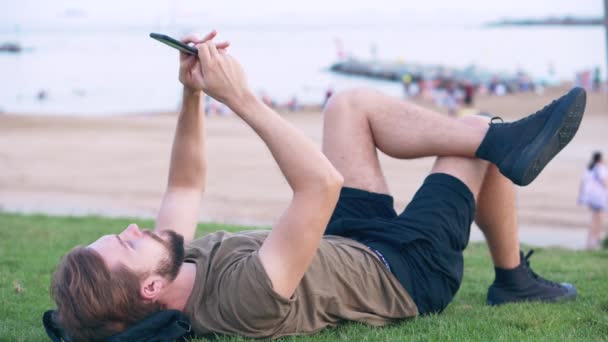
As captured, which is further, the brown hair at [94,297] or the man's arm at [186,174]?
the man's arm at [186,174]

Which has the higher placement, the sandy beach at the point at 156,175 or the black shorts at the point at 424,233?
the black shorts at the point at 424,233

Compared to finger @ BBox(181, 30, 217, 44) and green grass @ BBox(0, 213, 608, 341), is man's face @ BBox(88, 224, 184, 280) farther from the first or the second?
finger @ BBox(181, 30, 217, 44)

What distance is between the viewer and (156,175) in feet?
66.4

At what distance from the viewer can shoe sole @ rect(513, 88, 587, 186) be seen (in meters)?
3.82

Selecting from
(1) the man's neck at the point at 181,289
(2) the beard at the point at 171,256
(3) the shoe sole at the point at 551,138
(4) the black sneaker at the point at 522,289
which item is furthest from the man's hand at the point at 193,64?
(4) the black sneaker at the point at 522,289

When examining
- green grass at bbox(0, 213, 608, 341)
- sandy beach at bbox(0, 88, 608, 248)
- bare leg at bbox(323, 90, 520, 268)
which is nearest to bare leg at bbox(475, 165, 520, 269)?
bare leg at bbox(323, 90, 520, 268)

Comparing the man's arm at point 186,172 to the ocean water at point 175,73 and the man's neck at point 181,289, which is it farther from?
the ocean water at point 175,73

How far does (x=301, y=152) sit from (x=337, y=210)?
2.83 ft

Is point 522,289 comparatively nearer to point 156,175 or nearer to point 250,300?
point 250,300

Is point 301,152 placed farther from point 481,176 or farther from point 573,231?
point 573,231

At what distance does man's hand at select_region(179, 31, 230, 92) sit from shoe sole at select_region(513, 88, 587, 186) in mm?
1320

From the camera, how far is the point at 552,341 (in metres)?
3.56

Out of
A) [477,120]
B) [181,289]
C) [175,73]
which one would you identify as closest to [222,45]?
[181,289]

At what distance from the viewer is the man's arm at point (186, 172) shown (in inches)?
165
